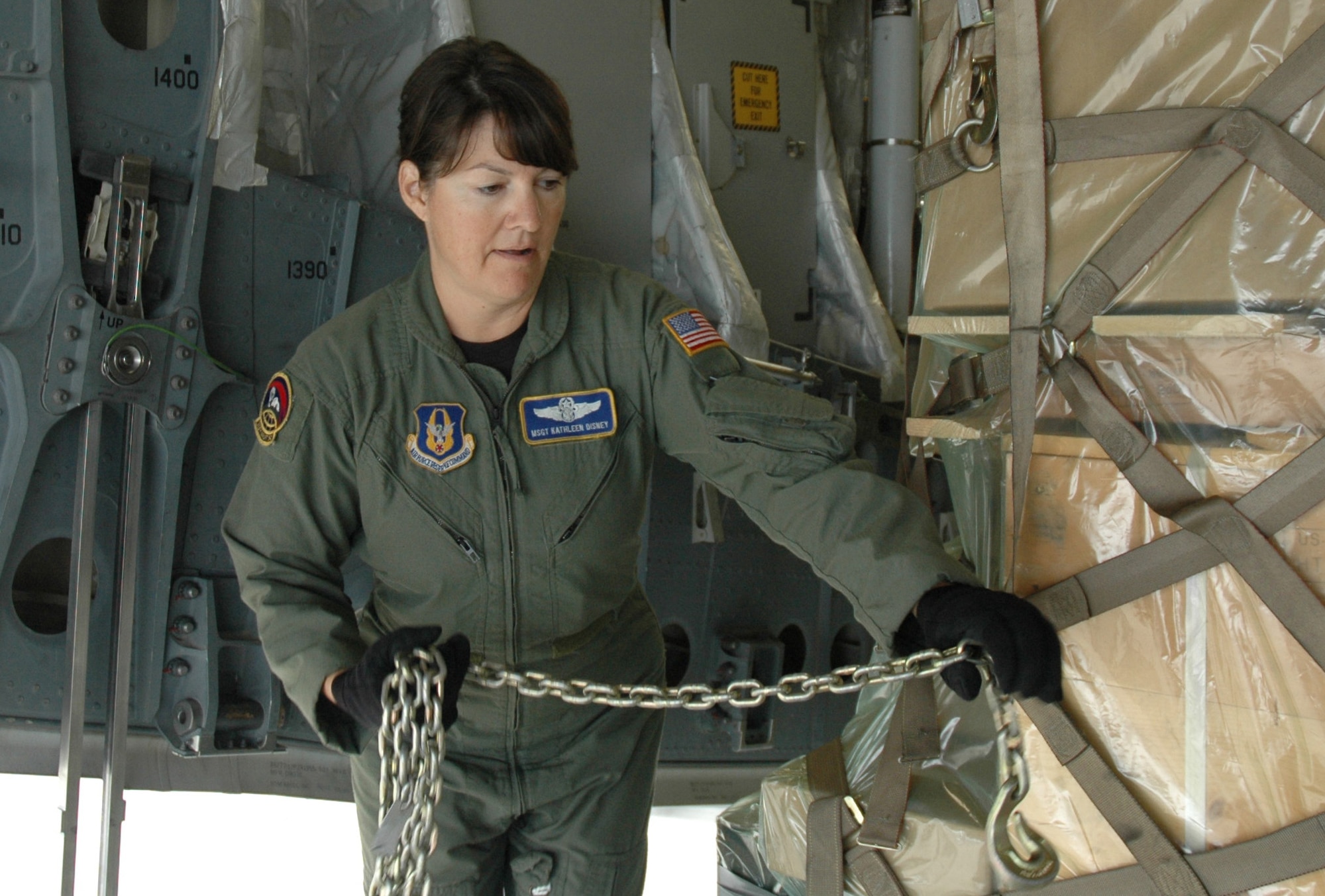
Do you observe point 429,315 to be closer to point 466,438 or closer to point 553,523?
point 466,438

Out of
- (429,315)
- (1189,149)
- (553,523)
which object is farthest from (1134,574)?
(429,315)

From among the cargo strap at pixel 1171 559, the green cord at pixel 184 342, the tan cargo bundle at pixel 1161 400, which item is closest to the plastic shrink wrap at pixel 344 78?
the green cord at pixel 184 342

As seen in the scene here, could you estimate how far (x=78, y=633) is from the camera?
2520mm

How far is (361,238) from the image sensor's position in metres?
2.97

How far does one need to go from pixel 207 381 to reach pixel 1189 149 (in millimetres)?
2127

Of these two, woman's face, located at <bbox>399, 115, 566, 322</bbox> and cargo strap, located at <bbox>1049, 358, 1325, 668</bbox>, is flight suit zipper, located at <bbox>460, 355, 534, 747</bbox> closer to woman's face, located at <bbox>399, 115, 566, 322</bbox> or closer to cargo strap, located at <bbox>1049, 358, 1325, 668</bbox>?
woman's face, located at <bbox>399, 115, 566, 322</bbox>

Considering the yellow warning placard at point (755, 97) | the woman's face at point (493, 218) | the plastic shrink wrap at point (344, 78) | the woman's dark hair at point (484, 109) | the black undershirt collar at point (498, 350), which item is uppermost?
the yellow warning placard at point (755, 97)

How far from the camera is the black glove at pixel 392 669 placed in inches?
59.3

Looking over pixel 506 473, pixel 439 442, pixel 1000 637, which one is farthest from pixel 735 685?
pixel 439 442

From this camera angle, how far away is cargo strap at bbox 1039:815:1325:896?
1.61 m

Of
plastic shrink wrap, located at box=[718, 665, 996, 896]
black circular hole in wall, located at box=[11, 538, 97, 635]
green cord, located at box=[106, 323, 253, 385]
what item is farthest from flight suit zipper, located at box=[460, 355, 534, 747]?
black circular hole in wall, located at box=[11, 538, 97, 635]

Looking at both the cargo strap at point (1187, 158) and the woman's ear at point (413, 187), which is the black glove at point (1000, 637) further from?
the woman's ear at point (413, 187)

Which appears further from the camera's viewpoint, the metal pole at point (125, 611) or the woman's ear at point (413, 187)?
the metal pole at point (125, 611)

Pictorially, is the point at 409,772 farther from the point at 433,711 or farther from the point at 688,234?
the point at 688,234
